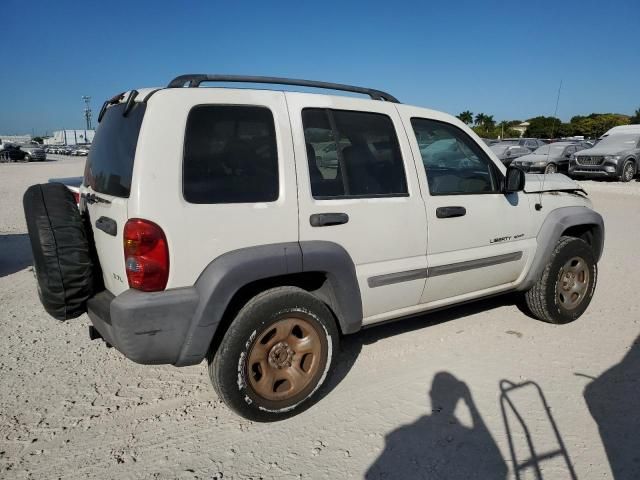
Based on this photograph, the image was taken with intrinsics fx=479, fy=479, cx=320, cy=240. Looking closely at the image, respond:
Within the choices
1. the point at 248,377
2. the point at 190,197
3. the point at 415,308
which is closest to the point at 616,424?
the point at 415,308

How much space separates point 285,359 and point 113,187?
1408mm

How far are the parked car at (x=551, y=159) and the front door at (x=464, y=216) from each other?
48.6 feet

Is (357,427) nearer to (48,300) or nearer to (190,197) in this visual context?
(190,197)

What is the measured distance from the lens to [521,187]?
3.62m

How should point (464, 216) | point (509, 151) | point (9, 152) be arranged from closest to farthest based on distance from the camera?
point (464, 216) < point (509, 151) < point (9, 152)

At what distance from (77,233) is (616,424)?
10.9 feet

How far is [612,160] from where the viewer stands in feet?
53.6

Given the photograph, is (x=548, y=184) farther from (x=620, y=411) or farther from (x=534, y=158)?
(x=534, y=158)

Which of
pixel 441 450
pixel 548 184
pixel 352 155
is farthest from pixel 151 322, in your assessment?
pixel 548 184

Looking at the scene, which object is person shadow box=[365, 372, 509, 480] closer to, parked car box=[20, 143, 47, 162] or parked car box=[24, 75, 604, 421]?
parked car box=[24, 75, 604, 421]

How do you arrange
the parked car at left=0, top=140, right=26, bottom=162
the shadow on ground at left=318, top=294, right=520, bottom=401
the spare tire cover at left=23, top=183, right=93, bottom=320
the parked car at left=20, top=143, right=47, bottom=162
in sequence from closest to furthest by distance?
the spare tire cover at left=23, top=183, right=93, bottom=320 → the shadow on ground at left=318, top=294, right=520, bottom=401 → the parked car at left=0, top=140, right=26, bottom=162 → the parked car at left=20, top=143, right=47, bottom=162

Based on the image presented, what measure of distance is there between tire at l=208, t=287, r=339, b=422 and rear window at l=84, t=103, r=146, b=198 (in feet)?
3.18

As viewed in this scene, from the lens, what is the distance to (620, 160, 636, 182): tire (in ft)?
54.1

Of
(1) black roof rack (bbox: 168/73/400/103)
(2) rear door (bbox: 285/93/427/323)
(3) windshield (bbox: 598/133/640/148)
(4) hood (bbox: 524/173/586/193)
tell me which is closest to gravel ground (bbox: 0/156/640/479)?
(2) rear door (bbox: 285/93/427/323)
